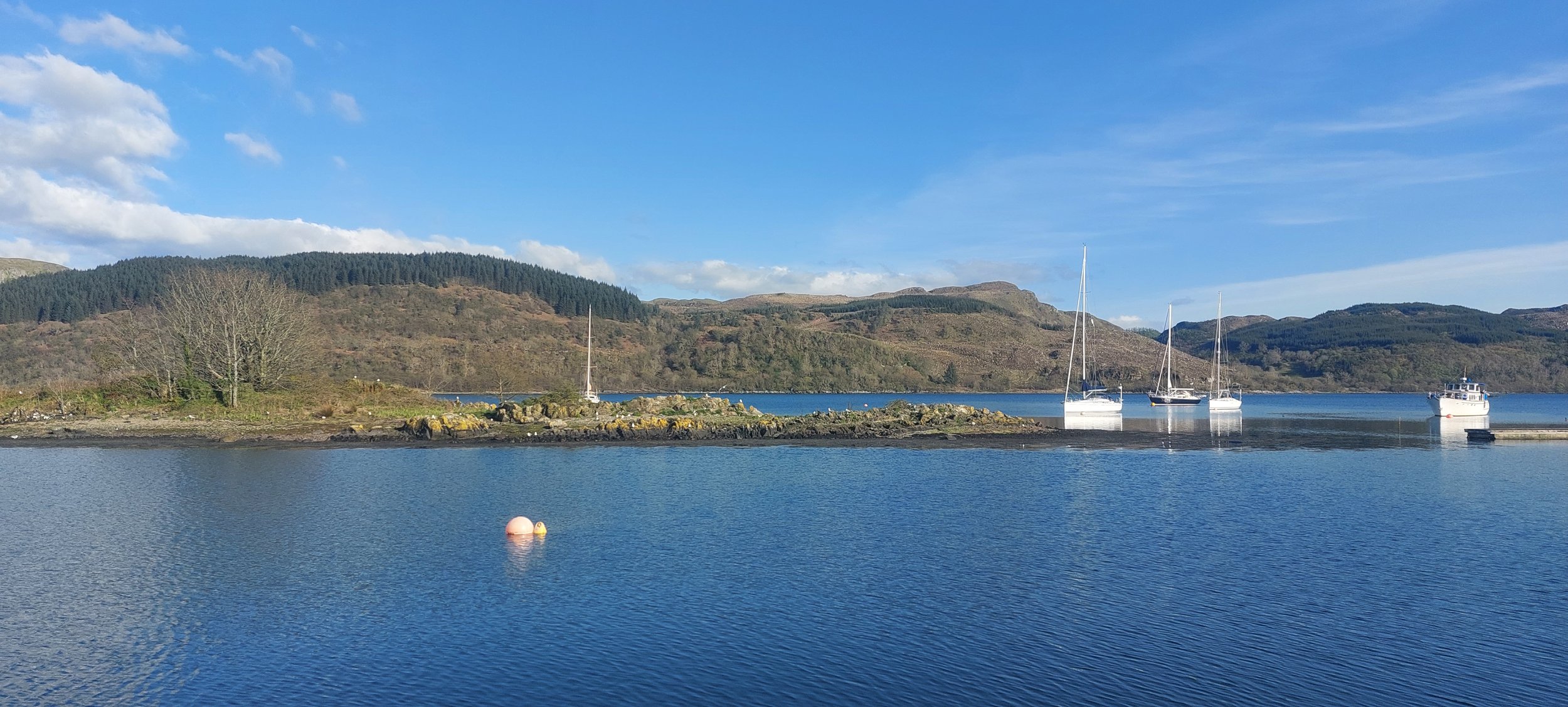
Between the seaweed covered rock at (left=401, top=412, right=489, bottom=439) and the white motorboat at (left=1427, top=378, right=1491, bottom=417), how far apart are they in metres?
76.0

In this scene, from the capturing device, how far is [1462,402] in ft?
258

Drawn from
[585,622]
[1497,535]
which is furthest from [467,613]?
[1497,535]

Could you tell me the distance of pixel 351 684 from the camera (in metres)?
12.3

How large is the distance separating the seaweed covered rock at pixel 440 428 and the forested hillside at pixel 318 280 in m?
103

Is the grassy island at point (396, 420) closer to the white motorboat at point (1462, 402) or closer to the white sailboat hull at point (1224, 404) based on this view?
the white sailboat hull at point (1224, 404)

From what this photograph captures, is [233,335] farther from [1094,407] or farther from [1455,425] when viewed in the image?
[1455,425]

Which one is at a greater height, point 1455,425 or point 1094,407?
point 1094,407

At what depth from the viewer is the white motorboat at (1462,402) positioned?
77.4 metres

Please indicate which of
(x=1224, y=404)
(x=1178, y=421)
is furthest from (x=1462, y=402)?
(x=1178, y=421)

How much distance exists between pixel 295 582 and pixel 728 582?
8.29 meters

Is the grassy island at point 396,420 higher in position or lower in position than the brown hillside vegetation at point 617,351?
lower

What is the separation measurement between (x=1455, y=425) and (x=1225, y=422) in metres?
15.7

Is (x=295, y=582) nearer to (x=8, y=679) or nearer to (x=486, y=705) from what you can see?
(x=8, y=679)

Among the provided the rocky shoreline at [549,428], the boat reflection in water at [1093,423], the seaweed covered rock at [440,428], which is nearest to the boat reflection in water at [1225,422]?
the boat reflection in water at [1093,423]
